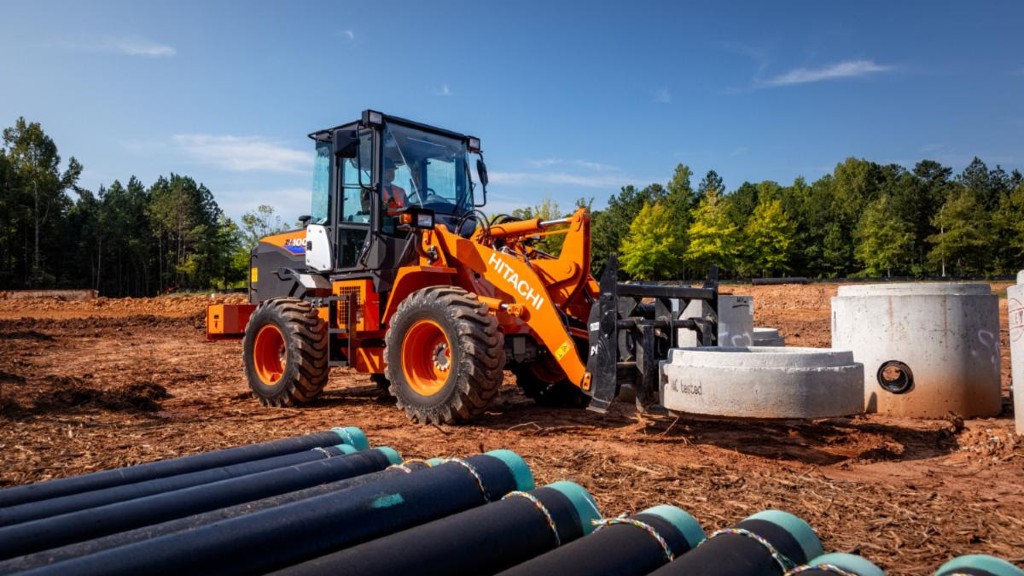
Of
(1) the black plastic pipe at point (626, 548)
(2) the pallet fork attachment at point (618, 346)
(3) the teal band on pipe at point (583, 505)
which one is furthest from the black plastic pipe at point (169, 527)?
(2) the pallet fork attachment at point (618, 346)

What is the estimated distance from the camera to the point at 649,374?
6.39m

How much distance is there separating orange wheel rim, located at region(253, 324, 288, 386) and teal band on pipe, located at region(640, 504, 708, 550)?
783 cm

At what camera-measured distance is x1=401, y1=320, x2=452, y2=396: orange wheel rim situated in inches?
302

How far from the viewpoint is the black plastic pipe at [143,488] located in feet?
8.67

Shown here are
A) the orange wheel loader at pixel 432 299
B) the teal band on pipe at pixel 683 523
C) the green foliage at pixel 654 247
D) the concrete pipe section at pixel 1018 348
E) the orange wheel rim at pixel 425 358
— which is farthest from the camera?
the green foliage at pixel 654 247

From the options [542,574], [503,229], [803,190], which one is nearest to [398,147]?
[503,229]

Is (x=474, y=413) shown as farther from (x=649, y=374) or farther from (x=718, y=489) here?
(x=718, y=489)

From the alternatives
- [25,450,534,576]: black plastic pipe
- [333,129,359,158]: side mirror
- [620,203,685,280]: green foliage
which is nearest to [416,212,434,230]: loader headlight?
[333,129,359,158]: side mirror

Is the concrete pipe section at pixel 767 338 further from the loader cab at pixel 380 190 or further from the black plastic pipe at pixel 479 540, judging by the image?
the black plastic pipe at pixel 479 540

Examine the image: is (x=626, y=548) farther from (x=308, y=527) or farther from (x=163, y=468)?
(x=163, y=468)

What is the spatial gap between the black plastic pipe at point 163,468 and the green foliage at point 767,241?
58657 millimetres

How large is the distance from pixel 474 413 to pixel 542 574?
5.10 m

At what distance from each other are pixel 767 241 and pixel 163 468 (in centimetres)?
6103

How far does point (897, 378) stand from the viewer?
7664 mm
